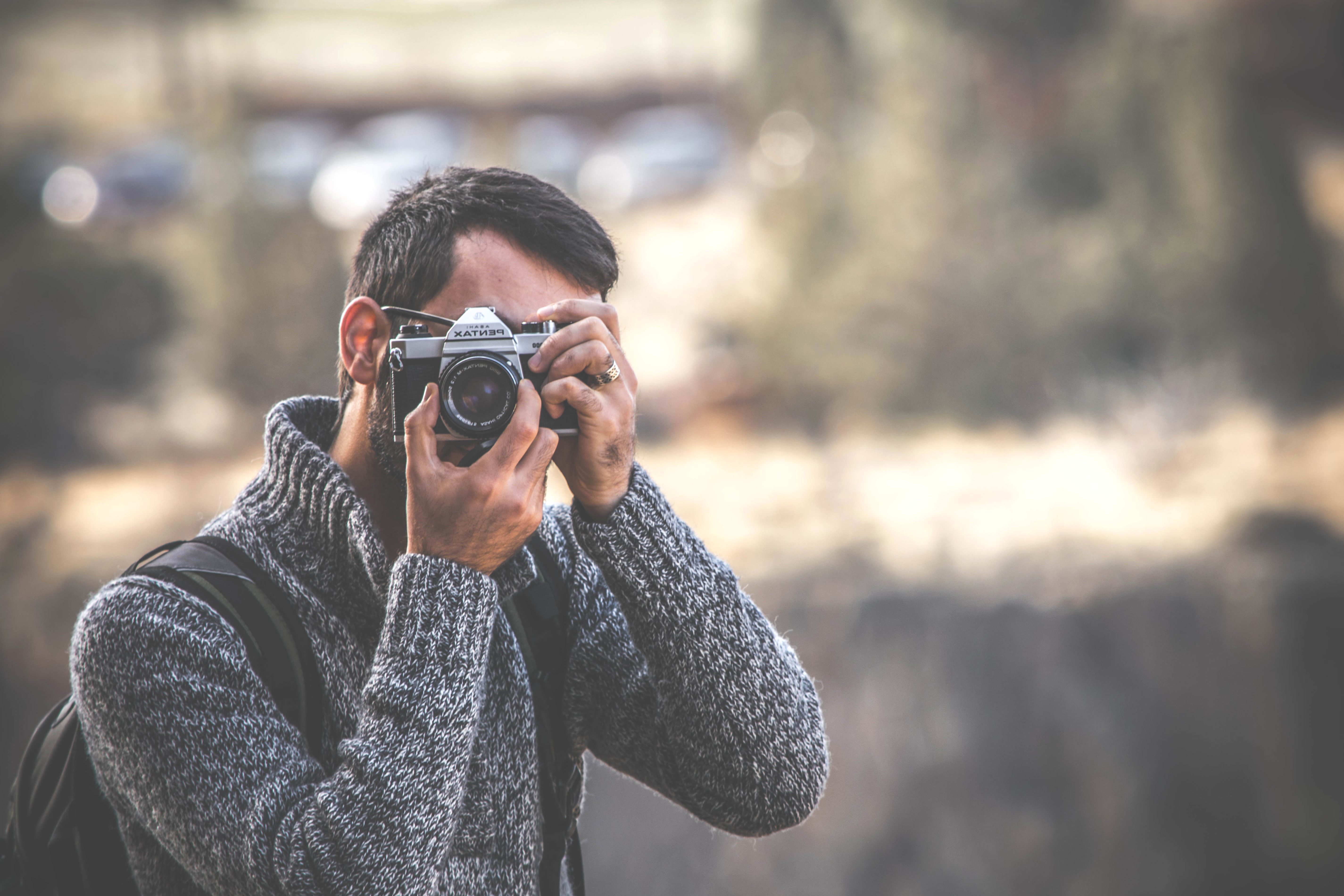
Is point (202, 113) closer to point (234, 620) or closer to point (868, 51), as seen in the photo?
point (868, 51)

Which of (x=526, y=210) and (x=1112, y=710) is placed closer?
(x=526, y=210)

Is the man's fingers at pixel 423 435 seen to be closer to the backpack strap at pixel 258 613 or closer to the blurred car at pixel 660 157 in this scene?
the backpack strap at pixel 258 613

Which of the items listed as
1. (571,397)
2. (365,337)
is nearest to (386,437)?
(365,337)

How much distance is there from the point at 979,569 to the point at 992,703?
1.04 metres

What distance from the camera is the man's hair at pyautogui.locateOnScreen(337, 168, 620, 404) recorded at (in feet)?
3.87

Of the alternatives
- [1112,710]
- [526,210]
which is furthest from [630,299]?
[526,210]

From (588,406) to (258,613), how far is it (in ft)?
1.30

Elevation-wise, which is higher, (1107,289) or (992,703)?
(1107,289)

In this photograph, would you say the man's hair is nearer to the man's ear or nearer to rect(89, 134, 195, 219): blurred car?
the man's ear

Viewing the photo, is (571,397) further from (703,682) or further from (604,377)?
(703,682)

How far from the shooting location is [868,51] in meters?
8.61

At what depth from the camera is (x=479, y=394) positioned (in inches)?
42.5

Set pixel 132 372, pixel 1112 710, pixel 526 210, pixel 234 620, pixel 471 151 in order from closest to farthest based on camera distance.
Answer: pixel 234 620 → pixel 526 210 → pixel 1112 710 → pixel 132 372 → pixel 471 151

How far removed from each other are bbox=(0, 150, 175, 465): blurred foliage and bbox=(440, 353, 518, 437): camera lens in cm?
835
